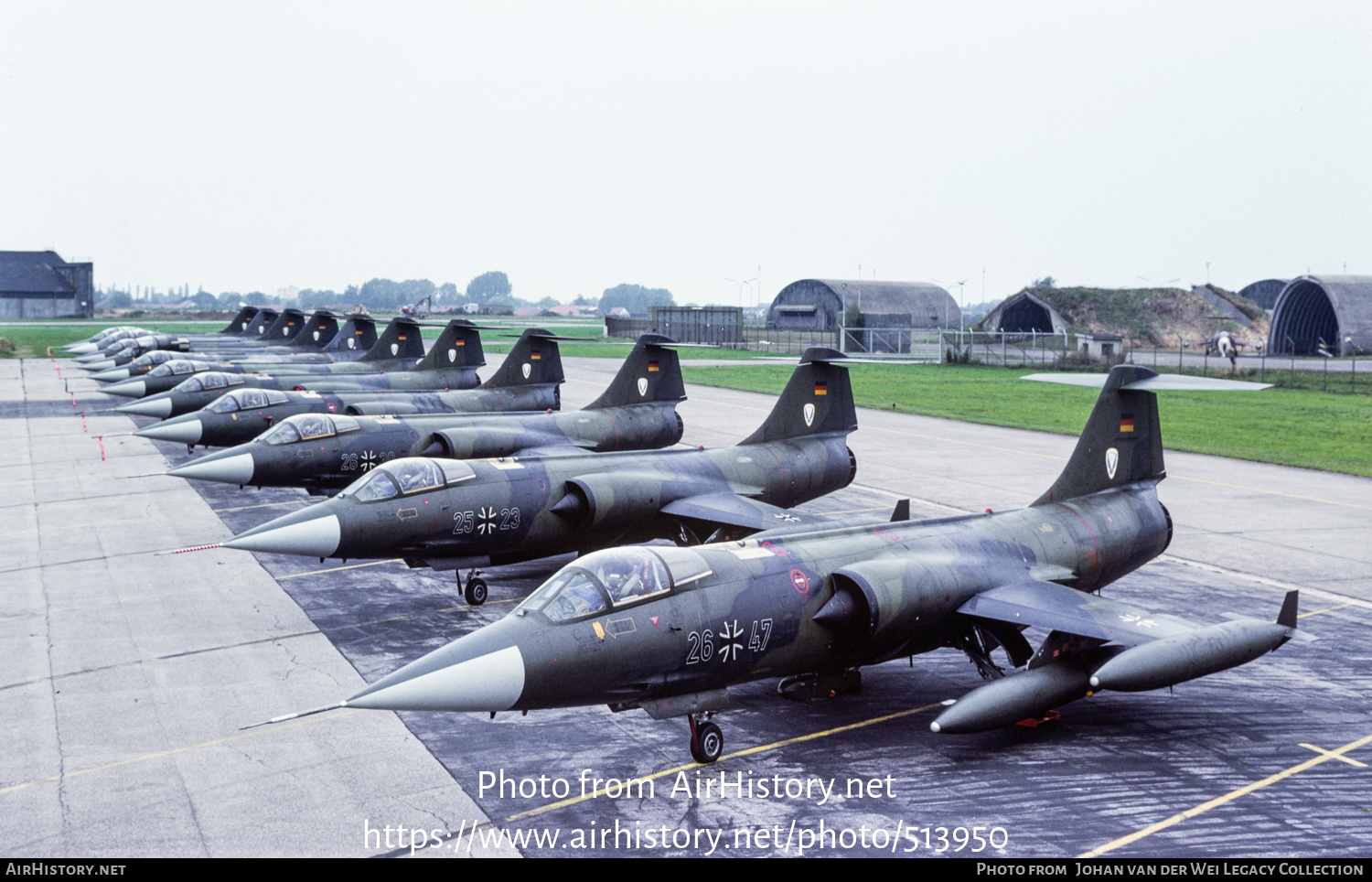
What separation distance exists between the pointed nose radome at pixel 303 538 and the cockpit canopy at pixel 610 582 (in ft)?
20.4

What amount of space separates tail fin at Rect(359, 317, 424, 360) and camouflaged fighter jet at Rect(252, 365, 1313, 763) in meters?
29.1

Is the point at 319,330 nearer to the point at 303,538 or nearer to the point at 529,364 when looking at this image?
the point at 529,364

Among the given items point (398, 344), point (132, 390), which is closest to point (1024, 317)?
point (398, 344)

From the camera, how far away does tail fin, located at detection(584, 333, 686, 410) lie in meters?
26.6

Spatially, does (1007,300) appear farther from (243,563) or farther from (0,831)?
(0,831)

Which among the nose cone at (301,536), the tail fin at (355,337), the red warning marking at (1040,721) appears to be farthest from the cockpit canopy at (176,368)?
the red warning marking at (1040,721)

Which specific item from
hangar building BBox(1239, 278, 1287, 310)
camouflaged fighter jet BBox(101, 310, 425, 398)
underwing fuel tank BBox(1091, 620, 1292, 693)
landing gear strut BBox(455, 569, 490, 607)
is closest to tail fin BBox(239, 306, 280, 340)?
camouflaged fighter jet BBox(101, 310, 425, 398)

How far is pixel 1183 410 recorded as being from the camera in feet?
151

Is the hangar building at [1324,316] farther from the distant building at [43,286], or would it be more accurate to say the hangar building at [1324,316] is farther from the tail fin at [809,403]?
the distant building at [43,286]

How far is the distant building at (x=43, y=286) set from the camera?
13188 centimetres

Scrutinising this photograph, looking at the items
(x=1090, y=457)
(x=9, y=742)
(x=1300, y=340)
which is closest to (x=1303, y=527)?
(x=1090, y=457)

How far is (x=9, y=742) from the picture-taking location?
11.5m

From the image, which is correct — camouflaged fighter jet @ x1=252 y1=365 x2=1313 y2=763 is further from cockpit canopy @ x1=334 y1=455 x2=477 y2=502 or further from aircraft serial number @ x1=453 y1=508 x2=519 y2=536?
cockpit canopy @ x1=334 y1=455 x2=477 y2=502

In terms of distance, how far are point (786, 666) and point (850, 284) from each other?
4272 inches
